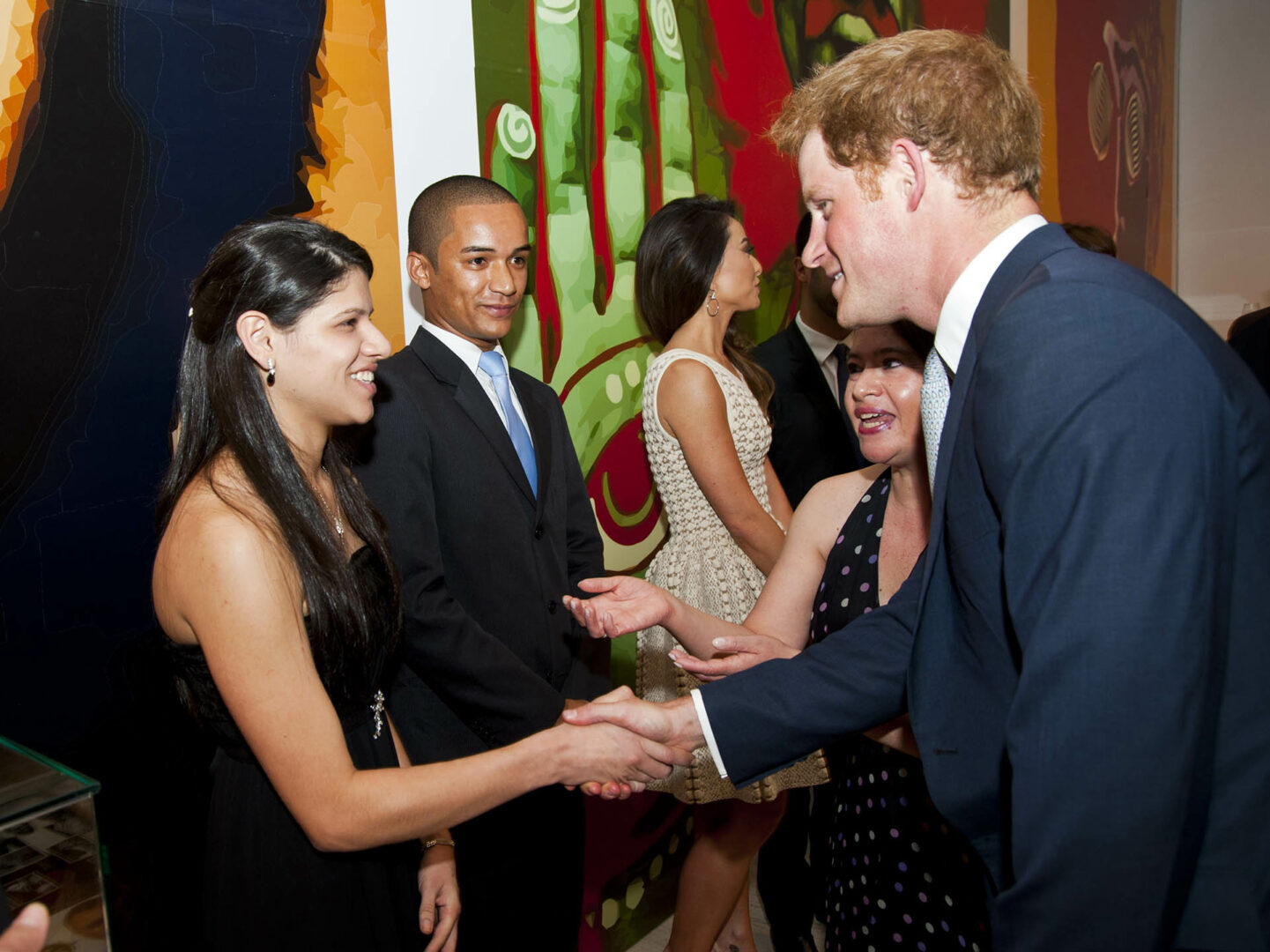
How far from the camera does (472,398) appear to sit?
7.06 feet

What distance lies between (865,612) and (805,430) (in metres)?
1.46

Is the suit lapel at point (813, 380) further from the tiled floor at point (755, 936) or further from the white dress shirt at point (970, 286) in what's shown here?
the white dress shirt at point (970, 286)

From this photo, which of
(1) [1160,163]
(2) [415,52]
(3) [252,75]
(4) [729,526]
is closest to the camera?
(3) [252,75]

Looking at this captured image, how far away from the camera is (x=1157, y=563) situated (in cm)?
84

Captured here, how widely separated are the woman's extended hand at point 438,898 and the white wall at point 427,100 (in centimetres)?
119

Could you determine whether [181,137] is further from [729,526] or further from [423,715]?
[729,526]

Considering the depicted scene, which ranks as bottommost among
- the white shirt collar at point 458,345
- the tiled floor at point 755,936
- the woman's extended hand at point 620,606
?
the tiled floor at point 755,936

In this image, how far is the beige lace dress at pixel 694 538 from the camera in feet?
8.70

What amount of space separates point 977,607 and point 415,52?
190 cm

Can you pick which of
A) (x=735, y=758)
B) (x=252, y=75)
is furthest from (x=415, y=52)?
A: (x=735, y=758)

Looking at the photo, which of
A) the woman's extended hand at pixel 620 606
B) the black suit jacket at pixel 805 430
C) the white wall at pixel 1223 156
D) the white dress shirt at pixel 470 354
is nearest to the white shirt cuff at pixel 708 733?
the woman's extended hand at pixel 620 606

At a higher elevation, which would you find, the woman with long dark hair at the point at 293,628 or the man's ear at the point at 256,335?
the man's ear at the point at 256,335

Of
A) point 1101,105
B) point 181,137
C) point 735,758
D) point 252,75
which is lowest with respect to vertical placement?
point 735,758

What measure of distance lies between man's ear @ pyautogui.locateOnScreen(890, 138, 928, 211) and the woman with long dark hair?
0.89 m
